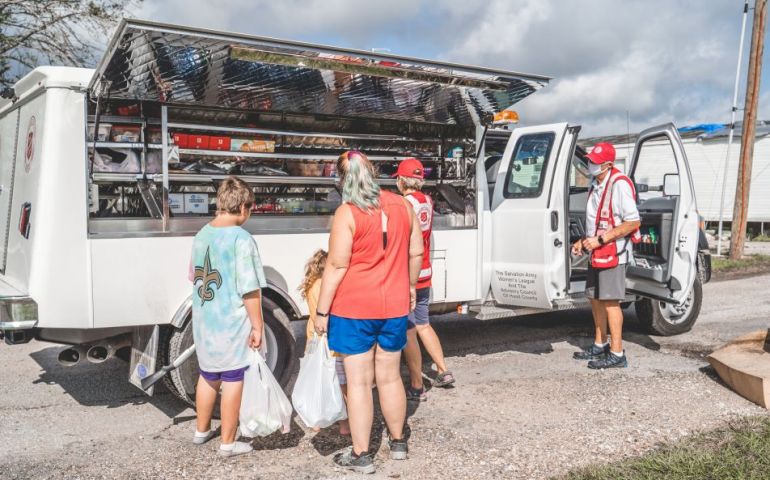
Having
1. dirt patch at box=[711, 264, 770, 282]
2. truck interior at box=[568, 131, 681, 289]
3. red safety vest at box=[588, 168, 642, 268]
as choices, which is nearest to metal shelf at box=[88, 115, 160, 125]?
truck interior at box=[568, 131, 681, 289]

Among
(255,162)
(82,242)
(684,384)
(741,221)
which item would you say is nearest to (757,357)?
(684,384)

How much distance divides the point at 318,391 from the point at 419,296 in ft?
5.06

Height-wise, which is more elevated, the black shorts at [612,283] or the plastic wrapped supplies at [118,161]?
the plastic wrapped supplies at [118,161]

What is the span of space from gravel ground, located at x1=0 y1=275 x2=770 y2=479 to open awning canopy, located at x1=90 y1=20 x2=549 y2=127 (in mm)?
2108

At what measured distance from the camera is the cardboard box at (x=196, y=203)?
4.99 m

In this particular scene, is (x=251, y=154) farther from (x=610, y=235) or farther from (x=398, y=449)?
(x=610, y=235)

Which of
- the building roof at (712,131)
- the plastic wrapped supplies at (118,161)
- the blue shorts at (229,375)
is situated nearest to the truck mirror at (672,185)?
the blue shorts at (229,375)

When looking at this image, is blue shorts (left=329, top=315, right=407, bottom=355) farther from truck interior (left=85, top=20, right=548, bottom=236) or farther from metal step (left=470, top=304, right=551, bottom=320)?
metal step (left=470, top=304, right=551, bottom=320)

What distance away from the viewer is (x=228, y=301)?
3715 millimetres

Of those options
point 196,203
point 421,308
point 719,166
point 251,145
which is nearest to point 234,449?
point 421,308

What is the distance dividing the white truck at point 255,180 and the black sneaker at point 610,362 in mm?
492

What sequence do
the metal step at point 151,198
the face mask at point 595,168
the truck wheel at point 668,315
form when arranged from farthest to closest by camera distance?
the truck wheel at point 668,315
the face mask at point 595,168
the metal step at point 151,198

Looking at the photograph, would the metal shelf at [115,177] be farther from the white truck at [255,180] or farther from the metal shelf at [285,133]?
the metal shelf at [285,133]

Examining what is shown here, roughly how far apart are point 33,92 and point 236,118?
1.46 m
